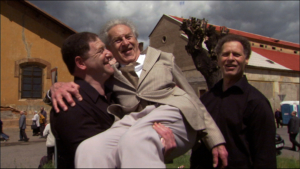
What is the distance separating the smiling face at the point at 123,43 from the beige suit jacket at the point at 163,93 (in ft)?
0.53

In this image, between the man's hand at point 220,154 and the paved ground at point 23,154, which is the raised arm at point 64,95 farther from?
the paved ground at point 23,154

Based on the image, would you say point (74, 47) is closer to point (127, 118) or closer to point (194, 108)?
point (127, 118)

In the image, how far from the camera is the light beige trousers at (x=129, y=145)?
1.63m

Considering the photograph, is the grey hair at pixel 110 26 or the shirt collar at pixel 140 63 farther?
the grey hair at pixel 110 26

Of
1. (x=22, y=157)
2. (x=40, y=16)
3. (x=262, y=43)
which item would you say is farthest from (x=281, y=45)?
(x=22, y=157)

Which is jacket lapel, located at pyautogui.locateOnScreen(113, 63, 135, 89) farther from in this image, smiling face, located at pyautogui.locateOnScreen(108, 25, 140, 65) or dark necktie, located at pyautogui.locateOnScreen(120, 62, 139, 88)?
smiling face, located at pyautogui.locateOnScreen(108, 25, 140, 65)

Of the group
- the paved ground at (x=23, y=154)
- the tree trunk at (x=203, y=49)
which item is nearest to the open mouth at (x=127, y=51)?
the paved ground at (x=23, y=154)

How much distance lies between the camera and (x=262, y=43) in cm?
3975

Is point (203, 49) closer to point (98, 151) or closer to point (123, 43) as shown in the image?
point (123, 43)

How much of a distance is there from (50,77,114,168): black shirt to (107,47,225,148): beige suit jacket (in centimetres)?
12

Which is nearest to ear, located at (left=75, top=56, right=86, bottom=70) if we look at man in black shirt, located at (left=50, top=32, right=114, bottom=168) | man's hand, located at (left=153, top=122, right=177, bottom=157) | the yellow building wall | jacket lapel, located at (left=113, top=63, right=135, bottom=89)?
man in black shirt, located at (left=50, top=32, right=114, bottom=168)

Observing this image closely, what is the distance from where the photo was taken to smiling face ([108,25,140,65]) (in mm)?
2525

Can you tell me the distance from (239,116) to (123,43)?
121cm

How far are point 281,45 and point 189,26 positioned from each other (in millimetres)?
36143
